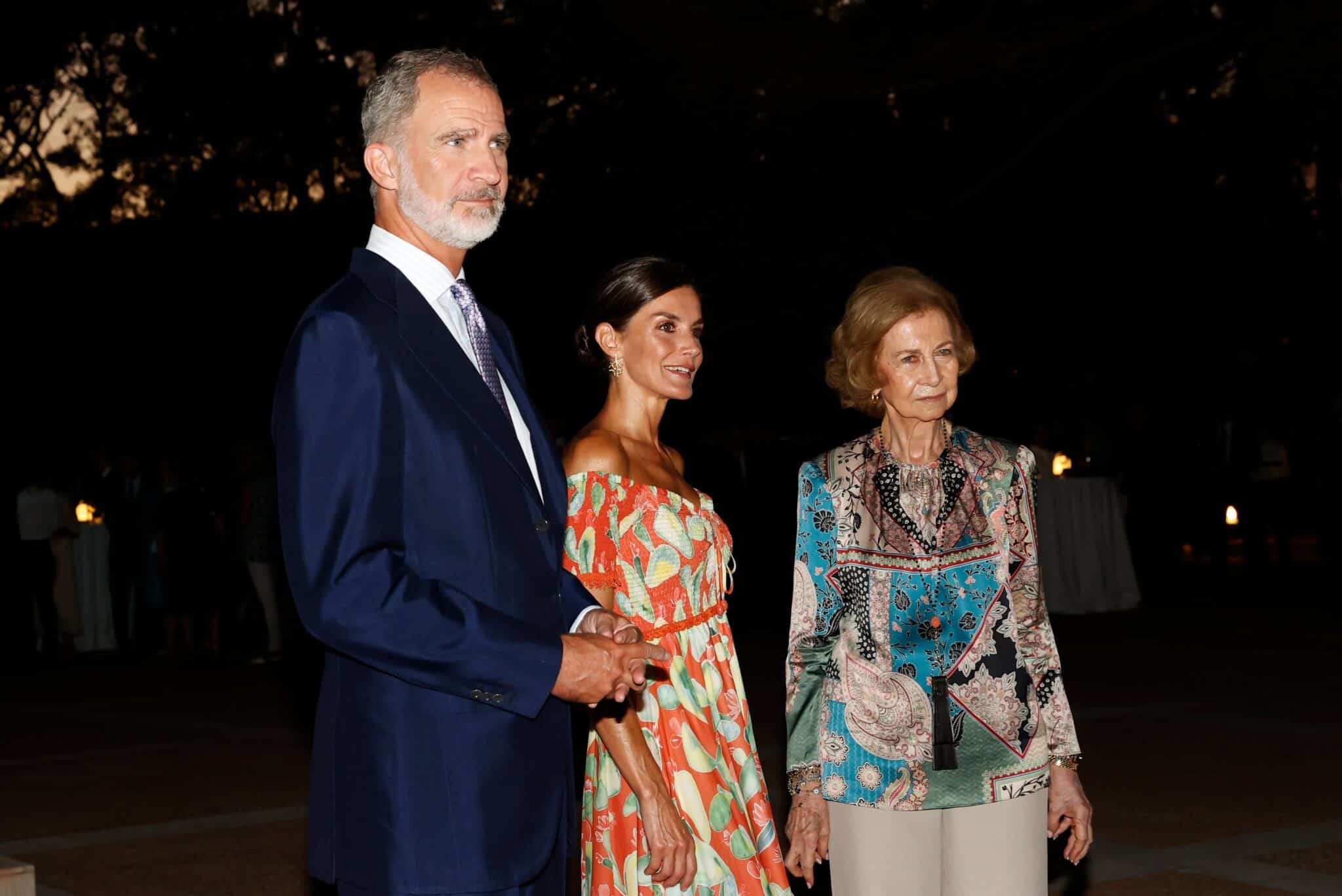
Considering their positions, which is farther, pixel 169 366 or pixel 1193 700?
pixel 169 366

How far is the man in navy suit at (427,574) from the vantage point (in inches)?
99.0

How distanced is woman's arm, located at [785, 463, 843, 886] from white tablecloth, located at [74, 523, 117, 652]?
48.2 ft

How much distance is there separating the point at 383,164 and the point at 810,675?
1.62 meters

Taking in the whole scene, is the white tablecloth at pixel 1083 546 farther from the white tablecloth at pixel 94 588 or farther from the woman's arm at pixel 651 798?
the woman's arm at pixel 651 798

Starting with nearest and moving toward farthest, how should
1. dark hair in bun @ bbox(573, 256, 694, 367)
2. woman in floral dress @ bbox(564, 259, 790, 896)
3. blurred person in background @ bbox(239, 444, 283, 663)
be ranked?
woman in floral dress @ bbox(564, 259, 790, 896)
dark hair in bun @ bbox(573, 256, 694, 367)
blurred person in background @ bbox(239, 444, 283, 663)

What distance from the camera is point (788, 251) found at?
12352 mm

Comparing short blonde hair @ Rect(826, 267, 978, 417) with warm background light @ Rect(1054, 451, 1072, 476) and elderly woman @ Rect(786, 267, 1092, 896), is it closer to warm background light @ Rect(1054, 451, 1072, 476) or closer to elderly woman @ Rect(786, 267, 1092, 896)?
elderly woman @ Rect(786, 267, 1092, 896)

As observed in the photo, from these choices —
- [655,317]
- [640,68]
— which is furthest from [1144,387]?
[655,317]

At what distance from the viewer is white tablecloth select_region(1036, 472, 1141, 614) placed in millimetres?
17406

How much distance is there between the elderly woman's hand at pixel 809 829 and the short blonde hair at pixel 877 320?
Answer: 2.95 ft

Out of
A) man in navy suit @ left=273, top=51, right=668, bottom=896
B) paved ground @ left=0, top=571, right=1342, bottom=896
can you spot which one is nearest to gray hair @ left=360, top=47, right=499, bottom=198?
man in navy suit @ left=273, top=51, right=668, bottom=896

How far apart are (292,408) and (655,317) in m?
2.07

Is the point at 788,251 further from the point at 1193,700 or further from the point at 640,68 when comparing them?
the point at 1193,700

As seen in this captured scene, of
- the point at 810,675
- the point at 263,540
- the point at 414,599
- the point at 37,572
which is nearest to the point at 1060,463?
the point at 263,540
